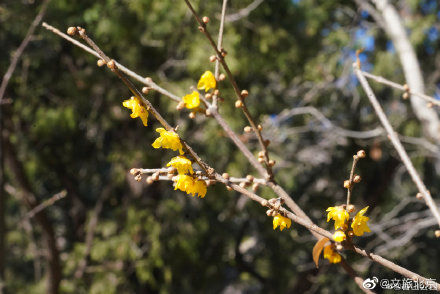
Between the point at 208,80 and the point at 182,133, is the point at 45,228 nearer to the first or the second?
the point at 182,133

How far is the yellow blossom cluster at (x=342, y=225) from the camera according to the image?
27.6 inches

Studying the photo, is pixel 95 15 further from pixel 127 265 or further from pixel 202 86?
pixel 202 86

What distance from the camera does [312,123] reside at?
4613 mm

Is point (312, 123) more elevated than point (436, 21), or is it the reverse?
point (436, 21)

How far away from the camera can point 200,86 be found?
92 centimetres

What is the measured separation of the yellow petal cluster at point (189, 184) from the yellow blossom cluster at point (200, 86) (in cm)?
15

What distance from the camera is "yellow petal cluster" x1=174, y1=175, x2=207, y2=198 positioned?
2.34 ft

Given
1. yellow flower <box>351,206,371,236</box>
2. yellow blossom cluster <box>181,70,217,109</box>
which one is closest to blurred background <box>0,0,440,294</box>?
yellow blossom cluster <box>181,70,217,109</box>

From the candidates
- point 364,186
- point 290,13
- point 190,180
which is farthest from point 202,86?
point 364,186

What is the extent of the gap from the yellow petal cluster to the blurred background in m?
2.57

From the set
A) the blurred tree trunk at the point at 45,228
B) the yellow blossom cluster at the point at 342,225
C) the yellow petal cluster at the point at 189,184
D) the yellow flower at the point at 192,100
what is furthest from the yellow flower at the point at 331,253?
the blurred tree trunk at the point at 45,228

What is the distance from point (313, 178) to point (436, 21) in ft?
7.49

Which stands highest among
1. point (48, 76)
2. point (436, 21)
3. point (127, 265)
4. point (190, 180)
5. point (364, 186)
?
point (48, 76)

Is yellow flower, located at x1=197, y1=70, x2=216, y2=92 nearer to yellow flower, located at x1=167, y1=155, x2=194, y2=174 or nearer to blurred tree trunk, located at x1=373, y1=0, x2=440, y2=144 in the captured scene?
yellow flower, located at x1=167, y1=155, x2=194, y2=174
